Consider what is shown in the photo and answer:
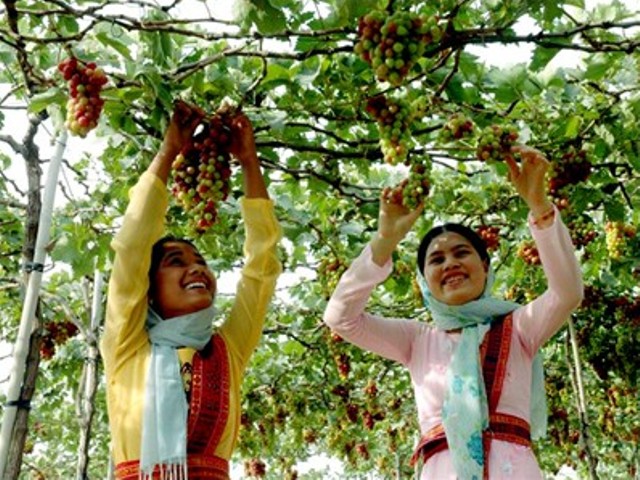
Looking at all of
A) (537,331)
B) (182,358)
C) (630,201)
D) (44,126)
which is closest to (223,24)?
(182,358)

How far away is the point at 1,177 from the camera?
483cm

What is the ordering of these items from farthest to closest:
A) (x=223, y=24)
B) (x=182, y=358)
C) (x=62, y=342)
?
1. (x=62, y=342)
2. (x=223, y=24)
3. (x=182, y=358)

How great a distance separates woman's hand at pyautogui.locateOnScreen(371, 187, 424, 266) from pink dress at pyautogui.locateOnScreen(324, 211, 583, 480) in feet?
0.12

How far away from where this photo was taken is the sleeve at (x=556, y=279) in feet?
8.61

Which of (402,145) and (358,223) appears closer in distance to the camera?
(402,145)

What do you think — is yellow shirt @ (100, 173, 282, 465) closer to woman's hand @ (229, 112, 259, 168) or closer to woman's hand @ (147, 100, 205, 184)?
woman's hand @ (147, 100, 205, 184)

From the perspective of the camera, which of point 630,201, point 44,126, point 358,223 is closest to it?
point 44,126

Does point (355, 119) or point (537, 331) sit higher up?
point (355, 119)

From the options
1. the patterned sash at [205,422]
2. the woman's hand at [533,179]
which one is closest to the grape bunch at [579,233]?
the woman's hand at [533,179]

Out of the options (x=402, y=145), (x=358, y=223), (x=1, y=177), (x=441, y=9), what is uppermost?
(x=1, y=177)

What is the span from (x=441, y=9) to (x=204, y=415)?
1533 mm

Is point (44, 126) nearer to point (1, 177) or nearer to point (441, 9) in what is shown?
point (1, 177)

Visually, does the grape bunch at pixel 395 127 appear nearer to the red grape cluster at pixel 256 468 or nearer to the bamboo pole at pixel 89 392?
the bamboo pole at pixel 89 392

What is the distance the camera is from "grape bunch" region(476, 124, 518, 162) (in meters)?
2.79
